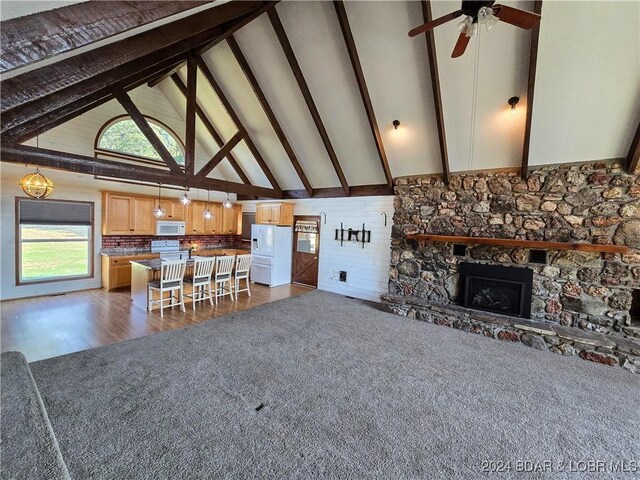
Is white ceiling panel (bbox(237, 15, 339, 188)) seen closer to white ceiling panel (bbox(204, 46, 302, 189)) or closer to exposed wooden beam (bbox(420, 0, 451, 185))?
white ceiling panel (bbox(204, 46, 302, 189))

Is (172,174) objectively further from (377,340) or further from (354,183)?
(377,340)

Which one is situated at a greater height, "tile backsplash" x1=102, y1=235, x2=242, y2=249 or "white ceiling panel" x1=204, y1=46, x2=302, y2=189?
"white ceiling panel" x1=204, y1=46, x2=302, y2=189

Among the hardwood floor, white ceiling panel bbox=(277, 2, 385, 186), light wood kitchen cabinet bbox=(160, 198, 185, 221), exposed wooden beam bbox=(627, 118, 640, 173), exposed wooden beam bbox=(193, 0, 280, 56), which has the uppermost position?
exposed wooden beam bbox=(193, 0, 280, 56)

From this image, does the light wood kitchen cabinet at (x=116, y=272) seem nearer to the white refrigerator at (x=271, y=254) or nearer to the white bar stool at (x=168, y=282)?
the white bar stool at (x=168, y=282)

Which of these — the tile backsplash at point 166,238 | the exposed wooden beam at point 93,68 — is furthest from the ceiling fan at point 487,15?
the tile backsplash at point 166,238

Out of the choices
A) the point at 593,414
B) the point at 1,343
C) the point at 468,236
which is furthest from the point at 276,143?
the point at 593,414

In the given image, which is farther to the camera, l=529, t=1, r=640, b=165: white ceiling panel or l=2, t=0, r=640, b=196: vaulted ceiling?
l=2, t=0, r=640, b=196: vaulted ceiling

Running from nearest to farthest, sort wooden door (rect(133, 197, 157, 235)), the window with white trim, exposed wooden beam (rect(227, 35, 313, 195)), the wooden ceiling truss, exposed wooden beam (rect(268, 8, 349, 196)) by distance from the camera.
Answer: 1. the wooden ceiling truss
2. exposed wooden beam (rect(268, 8, 349, 196))
3. exposed wooden beam (rect(227, 35, 313, 195))
4. the window with white trim
5. wooden door (rect(133, 197, 157, 235))

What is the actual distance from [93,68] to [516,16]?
325 centimetres

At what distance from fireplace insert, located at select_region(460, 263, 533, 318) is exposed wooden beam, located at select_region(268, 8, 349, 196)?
133 inches

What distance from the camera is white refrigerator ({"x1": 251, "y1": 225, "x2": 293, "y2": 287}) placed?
737cm

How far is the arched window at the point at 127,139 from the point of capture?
6340 millimetres

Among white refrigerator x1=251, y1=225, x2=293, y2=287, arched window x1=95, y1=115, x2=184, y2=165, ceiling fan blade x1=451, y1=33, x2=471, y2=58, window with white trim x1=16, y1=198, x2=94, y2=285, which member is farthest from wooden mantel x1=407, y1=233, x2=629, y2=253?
window with white trim x1=16, y1=198, x2=94, y2=285

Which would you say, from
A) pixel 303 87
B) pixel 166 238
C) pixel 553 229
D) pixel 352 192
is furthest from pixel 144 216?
pixel 553 229
